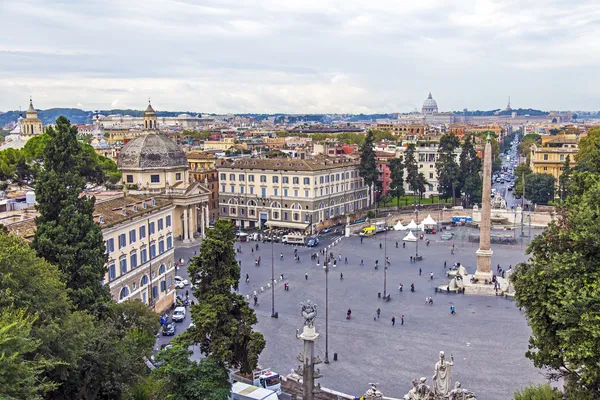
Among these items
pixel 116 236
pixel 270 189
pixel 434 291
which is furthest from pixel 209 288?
pixel 270 189

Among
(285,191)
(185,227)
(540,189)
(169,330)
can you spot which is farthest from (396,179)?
(169,330)

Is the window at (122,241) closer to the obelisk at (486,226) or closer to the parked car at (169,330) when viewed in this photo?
the parked car at (169,330)

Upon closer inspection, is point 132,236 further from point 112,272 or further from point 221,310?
point 221,310

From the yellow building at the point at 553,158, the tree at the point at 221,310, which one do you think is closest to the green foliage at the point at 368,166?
the yellow building at the point at 553,158

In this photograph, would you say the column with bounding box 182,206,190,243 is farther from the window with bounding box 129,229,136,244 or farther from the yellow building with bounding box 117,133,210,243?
the window with bounding box 129,229,136,244

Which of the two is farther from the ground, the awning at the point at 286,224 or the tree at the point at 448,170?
the tree at the point at 448,170

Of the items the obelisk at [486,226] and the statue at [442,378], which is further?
the obelisk at [486,226]

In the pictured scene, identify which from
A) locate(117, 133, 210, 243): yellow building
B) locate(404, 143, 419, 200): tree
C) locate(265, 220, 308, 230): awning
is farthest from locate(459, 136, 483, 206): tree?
locate(117, 133, 210, 243): yellow building
